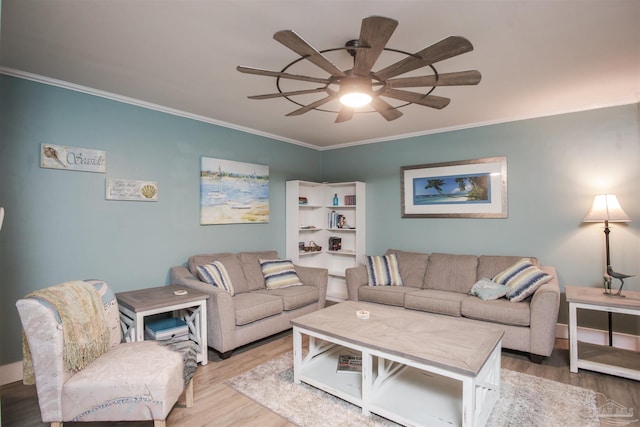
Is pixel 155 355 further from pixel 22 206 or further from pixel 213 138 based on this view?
pixel 213 138

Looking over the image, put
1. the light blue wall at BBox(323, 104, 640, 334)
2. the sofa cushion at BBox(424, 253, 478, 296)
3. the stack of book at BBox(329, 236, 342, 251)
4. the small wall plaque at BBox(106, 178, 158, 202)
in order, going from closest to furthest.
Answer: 1. the small wall plaque at BBox(106, 178, 158, 202)
2. the light blue wall at BBox(323, 104, 640, 334)
3. the sofa cushion at BBox(424, 253, 478, 296)
4. the stack of book at BBox(329, 236, 342, 251)

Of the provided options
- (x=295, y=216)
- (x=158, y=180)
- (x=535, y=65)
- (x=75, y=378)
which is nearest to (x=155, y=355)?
(x=75, y=378)

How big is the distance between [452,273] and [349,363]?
191 cm

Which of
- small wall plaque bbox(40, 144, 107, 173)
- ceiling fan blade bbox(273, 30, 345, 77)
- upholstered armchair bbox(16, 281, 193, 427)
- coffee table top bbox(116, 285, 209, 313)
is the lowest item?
upholstered armchair bbox(16, 281, 193, 427)

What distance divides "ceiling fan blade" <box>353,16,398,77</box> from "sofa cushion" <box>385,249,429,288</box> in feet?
9.68

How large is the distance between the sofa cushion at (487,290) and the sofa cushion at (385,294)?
2.19ft

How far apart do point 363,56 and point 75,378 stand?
2.35 metres

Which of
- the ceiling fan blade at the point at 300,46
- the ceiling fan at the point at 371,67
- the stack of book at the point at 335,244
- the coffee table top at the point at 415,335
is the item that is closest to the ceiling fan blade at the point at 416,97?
the ceiling fan at the point at 371,67

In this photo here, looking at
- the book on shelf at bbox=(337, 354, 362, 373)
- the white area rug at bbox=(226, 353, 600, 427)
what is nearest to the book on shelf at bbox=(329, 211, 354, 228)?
the book on shelf at bbox=(337, 354, 362, 373)

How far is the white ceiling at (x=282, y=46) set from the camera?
1840 millimetres

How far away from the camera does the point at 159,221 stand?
3461 mm

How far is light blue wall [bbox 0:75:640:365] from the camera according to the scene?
2.66 metres

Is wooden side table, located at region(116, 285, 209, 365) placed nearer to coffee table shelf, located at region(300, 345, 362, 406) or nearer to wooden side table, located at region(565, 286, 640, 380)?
coffee table shelf, located at region(300, 345, 362, 406)

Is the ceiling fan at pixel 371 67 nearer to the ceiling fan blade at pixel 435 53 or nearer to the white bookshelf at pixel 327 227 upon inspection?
the ceiling fan blade at pixel 435 53
